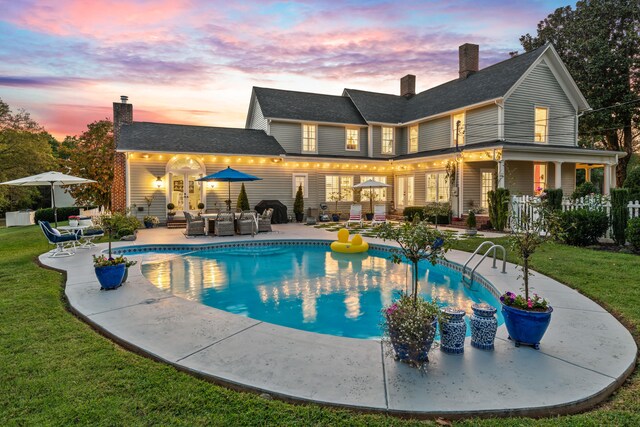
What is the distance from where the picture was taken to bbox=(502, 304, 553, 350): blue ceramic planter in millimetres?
3801

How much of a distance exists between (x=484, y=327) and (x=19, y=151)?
36725 mm

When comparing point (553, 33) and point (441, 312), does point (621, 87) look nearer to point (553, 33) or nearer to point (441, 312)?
point (553, 33)

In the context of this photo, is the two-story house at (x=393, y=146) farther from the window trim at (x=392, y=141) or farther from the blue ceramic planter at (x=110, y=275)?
the blue ceramic planter at (x=110, y=275)

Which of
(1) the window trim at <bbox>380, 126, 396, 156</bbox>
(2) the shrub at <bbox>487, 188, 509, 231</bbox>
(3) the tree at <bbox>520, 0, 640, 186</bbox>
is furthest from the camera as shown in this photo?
(3) the tree at <bbox>520, 0, 640, 186</bbox>

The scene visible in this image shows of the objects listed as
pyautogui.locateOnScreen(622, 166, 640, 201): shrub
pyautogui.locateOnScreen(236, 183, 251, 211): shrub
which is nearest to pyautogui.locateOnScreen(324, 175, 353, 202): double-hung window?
pyautogui.locateOnScreen(236, 183, 251, 211): shrub

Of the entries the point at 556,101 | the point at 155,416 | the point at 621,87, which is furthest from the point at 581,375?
the point at 621,87

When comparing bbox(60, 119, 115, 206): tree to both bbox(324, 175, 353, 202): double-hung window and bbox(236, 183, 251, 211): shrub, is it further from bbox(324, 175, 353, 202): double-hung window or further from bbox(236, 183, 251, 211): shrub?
bbox(324, 175, 353, 202): double-hung window

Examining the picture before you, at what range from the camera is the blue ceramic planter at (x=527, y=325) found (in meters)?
3.80

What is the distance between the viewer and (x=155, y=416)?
2.70 meters

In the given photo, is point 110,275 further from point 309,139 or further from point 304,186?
point 309,139

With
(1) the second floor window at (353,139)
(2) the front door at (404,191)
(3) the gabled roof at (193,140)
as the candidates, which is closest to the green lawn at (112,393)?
(3) the gabled roof at (193,140)

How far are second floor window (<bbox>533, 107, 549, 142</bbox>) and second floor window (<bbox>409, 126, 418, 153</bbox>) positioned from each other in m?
6.42

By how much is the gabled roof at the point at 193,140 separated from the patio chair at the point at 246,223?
16.3ft

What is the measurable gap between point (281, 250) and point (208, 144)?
29.5ft
